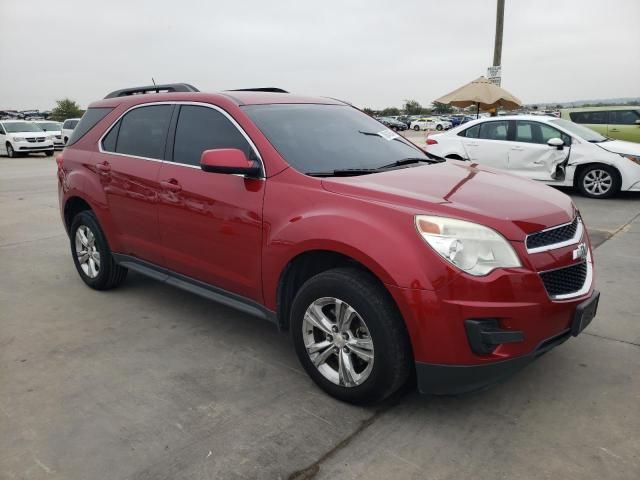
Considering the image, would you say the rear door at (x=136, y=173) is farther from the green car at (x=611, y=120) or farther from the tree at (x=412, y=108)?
the tree at (x=412, y=108)

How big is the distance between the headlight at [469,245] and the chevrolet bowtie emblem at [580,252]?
50 cm

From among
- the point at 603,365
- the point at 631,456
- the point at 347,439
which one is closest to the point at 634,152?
the point at 603,365

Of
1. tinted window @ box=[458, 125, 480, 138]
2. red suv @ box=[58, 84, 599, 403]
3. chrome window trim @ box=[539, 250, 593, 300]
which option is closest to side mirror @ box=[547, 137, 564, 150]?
tinted window @ box=[458, 125, 480, 138]

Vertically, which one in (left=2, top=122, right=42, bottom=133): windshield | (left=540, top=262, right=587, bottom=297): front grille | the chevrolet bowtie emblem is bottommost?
(left=540, top=262, right=587, bottom=297): front grille

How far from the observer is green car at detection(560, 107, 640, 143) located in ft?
41.4

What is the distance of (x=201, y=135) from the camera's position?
3.66 m

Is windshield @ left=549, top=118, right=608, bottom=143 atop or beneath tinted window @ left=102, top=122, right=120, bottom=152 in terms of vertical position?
beneath

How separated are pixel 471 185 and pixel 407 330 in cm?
102

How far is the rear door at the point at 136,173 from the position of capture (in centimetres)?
390

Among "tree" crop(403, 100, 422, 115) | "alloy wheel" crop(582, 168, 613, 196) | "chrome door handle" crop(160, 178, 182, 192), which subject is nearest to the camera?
"chrome door handle" crop(160, 178, 182, 192)

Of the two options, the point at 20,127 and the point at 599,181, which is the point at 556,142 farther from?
the point at 20,127

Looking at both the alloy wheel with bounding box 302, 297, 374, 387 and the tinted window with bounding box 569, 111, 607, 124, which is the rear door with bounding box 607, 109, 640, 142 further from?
the alloy wheel with bounding box 302, 297, 374, 387

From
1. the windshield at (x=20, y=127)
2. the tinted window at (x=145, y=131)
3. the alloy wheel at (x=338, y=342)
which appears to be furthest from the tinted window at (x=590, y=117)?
the windshield at (x=20, y=127)

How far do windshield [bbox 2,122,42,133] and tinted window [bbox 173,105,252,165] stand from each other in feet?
72.2
